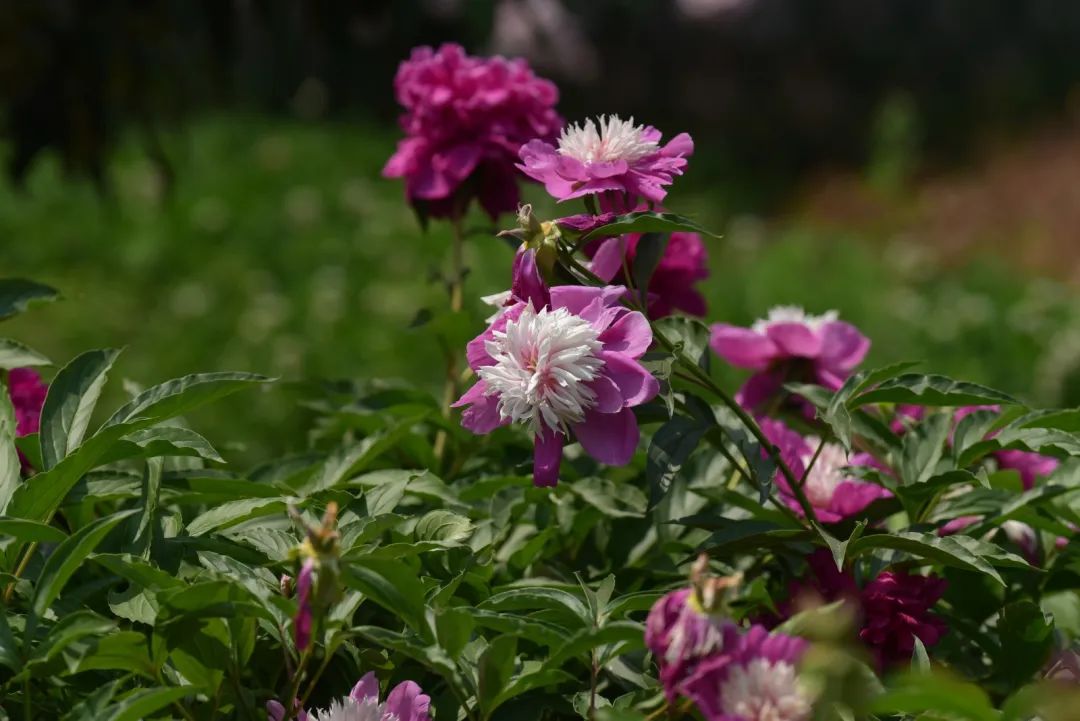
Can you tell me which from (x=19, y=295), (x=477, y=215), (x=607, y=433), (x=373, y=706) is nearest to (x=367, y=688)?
(x=373, y=706)

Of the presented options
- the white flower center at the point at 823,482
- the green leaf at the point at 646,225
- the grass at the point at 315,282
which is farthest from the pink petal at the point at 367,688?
the grass at the point at 315,282

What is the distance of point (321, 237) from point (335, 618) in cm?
451

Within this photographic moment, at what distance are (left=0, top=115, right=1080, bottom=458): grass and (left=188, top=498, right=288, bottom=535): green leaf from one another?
253 cm

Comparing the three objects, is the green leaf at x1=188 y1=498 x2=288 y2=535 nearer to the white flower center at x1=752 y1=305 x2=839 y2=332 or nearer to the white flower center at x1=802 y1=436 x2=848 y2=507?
the white flower center at x1=802 y1=436 x2=848 y2=507

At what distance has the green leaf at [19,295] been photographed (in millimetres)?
1225

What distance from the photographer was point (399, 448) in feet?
4.42

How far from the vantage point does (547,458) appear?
A: 938 mm

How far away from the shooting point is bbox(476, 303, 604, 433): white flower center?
2.90 feet

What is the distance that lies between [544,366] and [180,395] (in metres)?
0.28

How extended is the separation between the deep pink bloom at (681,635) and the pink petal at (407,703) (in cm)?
19

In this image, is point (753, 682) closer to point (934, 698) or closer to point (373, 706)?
point (934, 698)

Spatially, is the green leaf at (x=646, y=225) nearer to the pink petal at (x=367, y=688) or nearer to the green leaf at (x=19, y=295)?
the pink petal at (x=367, y=688)

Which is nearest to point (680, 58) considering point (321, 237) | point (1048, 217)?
point (1048, 217)

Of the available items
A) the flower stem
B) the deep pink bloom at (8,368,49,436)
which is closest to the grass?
the flower stem
